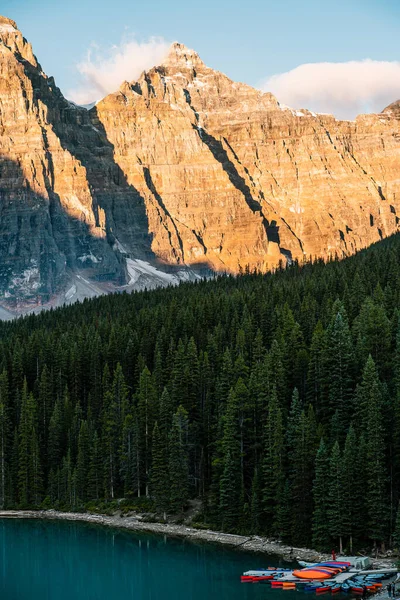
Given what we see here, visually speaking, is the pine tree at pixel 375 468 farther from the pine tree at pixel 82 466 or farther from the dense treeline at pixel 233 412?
the pine tree at pixel 82 466

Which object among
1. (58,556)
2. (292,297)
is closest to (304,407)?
(58,556)

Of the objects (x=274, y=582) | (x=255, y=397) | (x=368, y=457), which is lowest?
(x=274, y=582)

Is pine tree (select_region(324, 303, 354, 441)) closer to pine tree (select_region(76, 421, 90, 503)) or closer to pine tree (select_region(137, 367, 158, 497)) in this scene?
pine tree (select_region(137, 367, 158, 497))

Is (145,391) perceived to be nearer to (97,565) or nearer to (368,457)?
(97,565)

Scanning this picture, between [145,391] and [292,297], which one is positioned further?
[292,297]

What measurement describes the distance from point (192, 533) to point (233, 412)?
36.9ft

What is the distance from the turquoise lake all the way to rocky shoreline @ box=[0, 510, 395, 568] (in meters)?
1.18

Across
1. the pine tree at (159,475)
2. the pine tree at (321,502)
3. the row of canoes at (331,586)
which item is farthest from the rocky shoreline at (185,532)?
the row of canoes at (331,586)

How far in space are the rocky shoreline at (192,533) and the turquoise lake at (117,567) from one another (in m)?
1.18

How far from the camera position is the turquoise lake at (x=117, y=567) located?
8244 cm

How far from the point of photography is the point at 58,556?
96688mm

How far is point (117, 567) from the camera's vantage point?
91188 mm

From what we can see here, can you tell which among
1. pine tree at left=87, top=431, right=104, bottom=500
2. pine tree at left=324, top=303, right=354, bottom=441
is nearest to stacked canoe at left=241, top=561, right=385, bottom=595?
pine tree at left=324, top=303, right=354, bottom=441

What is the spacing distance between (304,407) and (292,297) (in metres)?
38.9
